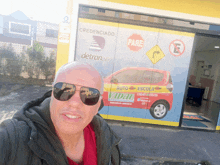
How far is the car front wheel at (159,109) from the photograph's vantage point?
4.29 metres

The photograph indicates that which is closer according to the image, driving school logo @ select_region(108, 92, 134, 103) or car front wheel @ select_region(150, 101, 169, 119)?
driving school logo @ select_region(108, 92, 134, 103)

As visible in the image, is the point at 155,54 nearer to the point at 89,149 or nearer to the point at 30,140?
the point at 89,149

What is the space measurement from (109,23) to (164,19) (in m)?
1.57

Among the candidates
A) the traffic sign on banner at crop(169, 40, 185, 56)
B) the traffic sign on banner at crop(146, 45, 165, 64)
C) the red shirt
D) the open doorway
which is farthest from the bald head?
the open doorway

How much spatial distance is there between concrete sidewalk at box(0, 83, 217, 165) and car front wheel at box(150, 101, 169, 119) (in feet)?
1.28

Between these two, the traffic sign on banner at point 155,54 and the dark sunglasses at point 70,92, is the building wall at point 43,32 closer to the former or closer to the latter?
the traffic sign on banner at point 155,54

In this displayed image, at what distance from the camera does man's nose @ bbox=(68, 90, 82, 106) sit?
91 cm

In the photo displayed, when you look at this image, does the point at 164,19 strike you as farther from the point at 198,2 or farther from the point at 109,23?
the point at 109,23

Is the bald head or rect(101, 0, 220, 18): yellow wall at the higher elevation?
rect(101, 0, 220, 18): yellow wall

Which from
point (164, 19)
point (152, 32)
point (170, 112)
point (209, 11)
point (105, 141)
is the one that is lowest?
point (170, 112)

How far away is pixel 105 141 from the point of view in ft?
3.96

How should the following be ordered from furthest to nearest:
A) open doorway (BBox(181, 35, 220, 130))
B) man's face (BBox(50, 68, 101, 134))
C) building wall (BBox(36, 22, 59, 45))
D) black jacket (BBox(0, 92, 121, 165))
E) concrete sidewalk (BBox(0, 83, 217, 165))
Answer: building wall (BBox(36, 22, 59, 45))
open doorway (BBox(181, 35, 220, 130))
concrete sidewalk (BBox(0, 83, 217, 165))
man's face (BBox(50, 68, 101, 134))
black jacket (BBox(0, 92, 121, 165))

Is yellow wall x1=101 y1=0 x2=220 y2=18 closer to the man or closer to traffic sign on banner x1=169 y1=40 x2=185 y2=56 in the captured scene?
traffic sign on banner x1=169 y1=40 x2=185 y2=56

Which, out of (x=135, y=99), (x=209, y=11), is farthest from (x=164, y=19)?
(x=135, y=99)
